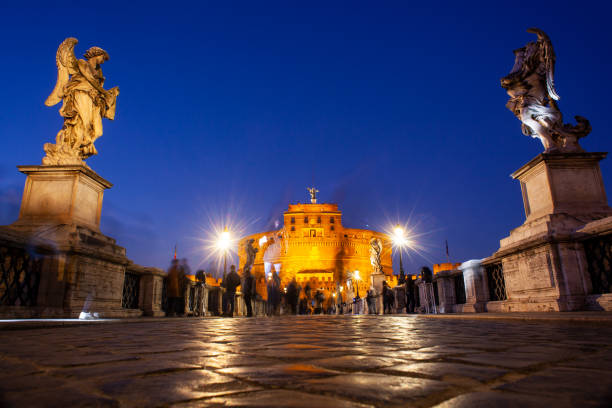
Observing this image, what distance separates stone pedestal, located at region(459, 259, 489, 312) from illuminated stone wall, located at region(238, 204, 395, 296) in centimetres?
6957

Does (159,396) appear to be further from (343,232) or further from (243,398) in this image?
(343,232)

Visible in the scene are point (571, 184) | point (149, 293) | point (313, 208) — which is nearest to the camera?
point (571, 184)

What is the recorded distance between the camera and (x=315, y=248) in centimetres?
8681

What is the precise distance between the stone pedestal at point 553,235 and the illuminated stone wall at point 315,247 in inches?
2841

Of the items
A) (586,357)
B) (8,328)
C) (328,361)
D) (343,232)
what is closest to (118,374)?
(328,361)

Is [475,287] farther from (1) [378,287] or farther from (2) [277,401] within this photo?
(2) [277,401]

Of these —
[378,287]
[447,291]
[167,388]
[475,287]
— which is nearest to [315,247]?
[378,287]

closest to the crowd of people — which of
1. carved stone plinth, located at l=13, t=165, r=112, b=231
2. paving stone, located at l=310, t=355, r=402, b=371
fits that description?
carved stone plinth, located at l=13, t=165, r=112, b=231

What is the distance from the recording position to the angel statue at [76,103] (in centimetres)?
1040

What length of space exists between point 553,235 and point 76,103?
12.9 meters

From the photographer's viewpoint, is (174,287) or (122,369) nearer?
(122,369)

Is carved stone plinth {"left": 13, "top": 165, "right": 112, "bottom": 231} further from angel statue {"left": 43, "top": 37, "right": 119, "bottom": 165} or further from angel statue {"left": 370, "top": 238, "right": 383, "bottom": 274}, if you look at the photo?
angel statue {"left": 370, "top": 238, "right": 383, "bottom": 274}

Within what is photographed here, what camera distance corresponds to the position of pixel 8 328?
4.73 meters

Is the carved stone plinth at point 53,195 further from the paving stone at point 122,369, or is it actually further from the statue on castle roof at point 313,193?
the statue on castle roof at point 313,193
